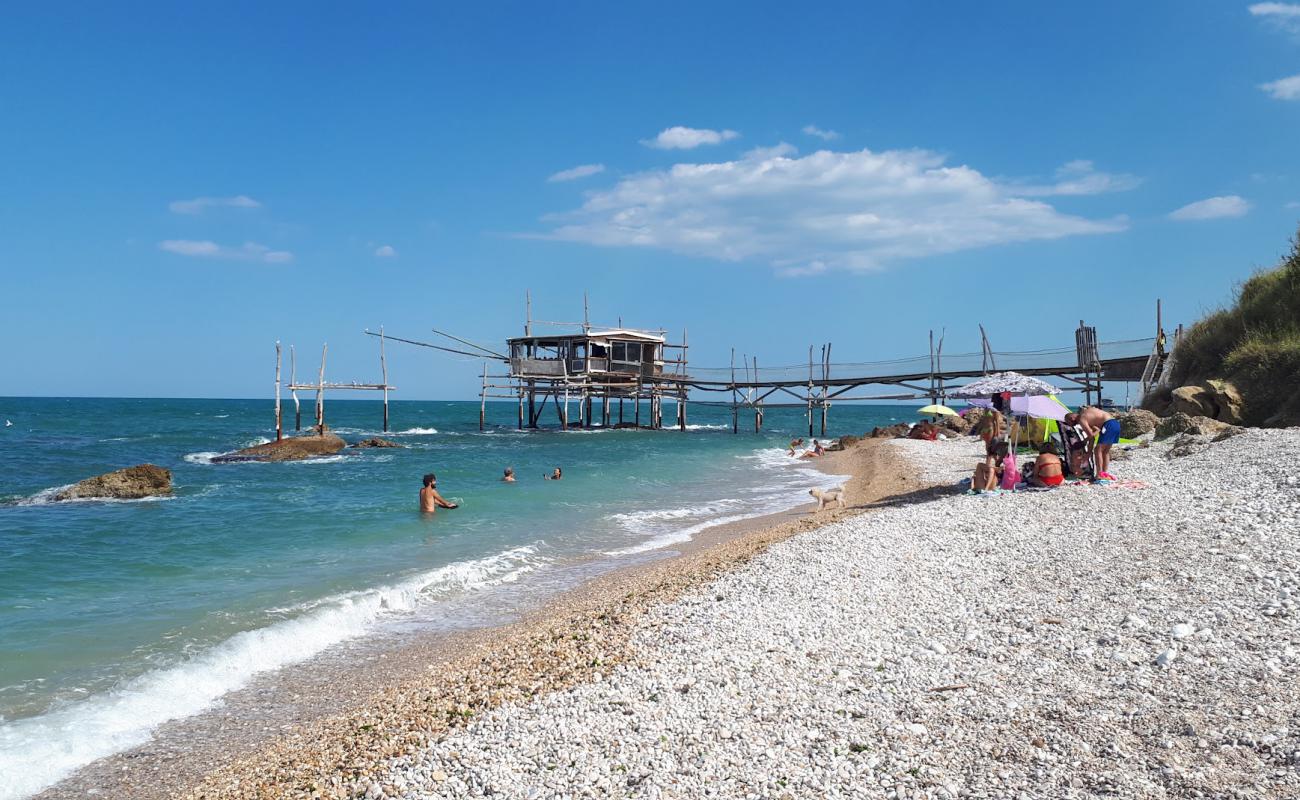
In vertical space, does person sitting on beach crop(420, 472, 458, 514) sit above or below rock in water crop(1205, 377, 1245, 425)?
below

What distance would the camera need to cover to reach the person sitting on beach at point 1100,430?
12.4 metres

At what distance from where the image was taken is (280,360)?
36938 millimetres

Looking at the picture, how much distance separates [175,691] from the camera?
7.19m

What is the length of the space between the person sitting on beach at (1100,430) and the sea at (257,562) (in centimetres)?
700

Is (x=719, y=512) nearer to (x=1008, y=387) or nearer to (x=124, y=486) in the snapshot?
(x=1008, y=387)

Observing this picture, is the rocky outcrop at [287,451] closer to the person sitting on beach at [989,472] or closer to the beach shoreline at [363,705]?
the beach shoreline at [363,705]

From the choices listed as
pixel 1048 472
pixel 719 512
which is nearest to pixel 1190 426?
pixel 1048 472

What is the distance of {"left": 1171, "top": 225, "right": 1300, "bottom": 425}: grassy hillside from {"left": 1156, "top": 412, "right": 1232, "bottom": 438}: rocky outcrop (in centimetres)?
149

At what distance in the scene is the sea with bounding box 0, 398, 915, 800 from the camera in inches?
282

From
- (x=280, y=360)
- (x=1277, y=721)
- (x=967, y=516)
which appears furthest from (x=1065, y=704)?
(x=280, y=360)

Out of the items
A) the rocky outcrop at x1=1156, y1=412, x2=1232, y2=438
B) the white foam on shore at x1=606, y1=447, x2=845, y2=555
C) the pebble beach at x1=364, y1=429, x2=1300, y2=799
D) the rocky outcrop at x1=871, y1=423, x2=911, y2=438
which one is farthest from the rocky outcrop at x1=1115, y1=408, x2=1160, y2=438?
the rocky outcrop at x1=871, y1=423, x2=911, y2=438

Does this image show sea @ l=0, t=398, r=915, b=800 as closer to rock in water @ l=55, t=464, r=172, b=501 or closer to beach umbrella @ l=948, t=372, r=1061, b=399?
rock in water @ l=55, t=464, r=172, b=501

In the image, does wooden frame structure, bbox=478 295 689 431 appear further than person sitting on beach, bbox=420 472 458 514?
Yes

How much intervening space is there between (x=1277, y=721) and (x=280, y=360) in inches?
1535
